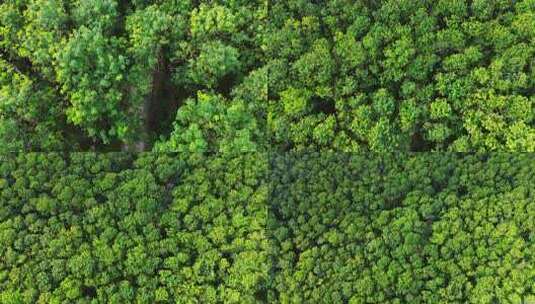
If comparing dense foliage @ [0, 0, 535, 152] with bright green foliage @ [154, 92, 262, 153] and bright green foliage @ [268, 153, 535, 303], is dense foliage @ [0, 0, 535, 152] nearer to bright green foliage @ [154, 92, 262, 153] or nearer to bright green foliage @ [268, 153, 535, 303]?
bright green foliage @ [154, 92, 262, 153]

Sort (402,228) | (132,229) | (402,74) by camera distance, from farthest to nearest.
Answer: (402,74) → (402,228) → (132,229)

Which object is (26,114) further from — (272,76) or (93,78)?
(272,76)

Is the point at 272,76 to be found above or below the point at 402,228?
above

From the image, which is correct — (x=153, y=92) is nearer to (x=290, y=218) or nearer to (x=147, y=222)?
(x=147, y=222)

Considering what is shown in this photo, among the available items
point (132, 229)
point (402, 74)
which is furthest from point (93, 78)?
point (402, 74)

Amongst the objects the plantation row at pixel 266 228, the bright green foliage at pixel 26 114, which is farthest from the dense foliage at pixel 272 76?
the plantation row at pixel 266 228

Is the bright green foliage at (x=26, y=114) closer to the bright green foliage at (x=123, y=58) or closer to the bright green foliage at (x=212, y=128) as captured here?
the bright green foliage at (x=123, y=58)

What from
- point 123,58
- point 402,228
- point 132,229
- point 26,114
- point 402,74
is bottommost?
point 402,228

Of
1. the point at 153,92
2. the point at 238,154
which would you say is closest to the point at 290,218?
the point at 238,154
